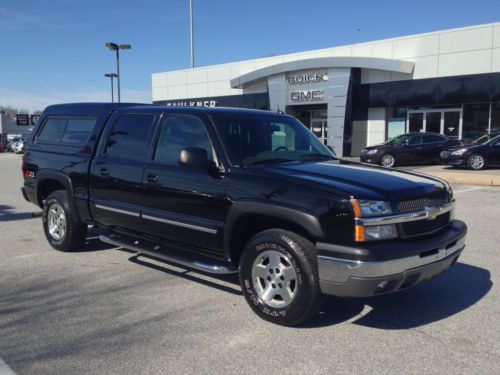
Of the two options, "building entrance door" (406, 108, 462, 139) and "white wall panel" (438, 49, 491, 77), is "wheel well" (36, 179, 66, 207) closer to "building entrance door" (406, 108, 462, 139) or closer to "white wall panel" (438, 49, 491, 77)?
"white wall panel" (438, 49, 491, 77)

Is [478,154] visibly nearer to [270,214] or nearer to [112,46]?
[270,214]

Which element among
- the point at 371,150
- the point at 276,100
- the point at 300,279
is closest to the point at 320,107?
the point at 276,100

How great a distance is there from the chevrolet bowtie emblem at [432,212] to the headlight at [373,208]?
1.61 ft

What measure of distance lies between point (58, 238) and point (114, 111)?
199cm

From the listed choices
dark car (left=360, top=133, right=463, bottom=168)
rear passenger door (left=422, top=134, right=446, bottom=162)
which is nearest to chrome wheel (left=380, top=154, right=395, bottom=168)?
dark car (left=360, top=133, right=463, bottom=168)

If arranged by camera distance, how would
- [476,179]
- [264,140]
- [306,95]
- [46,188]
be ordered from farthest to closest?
1. [306,95]
2. [476,179]
3. [46,188]
4. [264,140]

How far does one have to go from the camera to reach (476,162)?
1822 centimetres

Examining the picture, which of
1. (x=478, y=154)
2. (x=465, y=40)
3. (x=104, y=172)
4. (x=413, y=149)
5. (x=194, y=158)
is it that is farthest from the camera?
(x=465, y=40)

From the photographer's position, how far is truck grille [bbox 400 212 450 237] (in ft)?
12.3

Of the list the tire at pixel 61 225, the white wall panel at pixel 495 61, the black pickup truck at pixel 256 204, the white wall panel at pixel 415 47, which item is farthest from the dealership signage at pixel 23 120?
the black pickup truck at pixel 256 204

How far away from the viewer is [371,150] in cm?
2172

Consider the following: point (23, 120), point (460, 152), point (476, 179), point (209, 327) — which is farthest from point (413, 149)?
point (23, 120)

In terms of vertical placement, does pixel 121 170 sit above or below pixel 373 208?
above

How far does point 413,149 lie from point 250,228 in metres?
18.0
